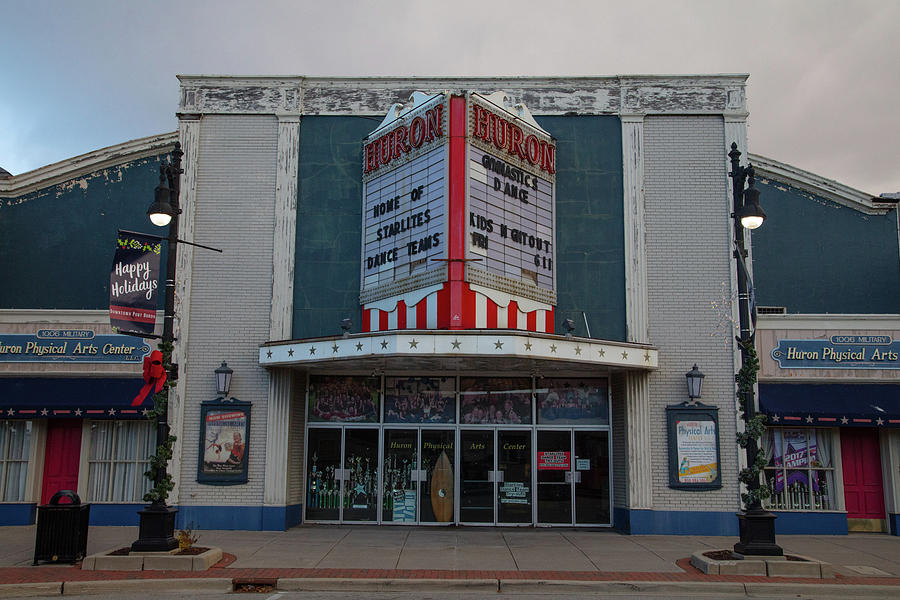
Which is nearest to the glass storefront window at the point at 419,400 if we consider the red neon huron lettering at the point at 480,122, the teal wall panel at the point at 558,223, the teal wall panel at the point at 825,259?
the teal wall panel at the point at 558,223

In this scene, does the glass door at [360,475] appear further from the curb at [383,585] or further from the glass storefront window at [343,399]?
the curb at [383,585]

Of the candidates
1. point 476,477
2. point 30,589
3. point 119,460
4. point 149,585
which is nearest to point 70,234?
point 119,460

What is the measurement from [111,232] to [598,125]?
39.4 ft

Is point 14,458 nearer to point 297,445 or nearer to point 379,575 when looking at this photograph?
point 297,445

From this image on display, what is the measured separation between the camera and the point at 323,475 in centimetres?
1692

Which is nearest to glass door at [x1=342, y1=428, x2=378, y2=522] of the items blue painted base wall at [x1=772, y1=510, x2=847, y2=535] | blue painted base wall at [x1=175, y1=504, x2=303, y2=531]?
blue painted base wall at [x1=175, y1=504, x2=303, y2=531]

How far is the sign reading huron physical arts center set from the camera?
48.0ft

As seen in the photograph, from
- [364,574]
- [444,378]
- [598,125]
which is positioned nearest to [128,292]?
[364,574]

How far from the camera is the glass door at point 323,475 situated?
16.8m

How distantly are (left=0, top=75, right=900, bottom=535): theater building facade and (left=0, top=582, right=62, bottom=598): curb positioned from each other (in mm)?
5060

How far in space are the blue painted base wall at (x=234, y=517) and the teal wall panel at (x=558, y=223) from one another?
392 centimetres

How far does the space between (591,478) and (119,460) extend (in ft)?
35.2

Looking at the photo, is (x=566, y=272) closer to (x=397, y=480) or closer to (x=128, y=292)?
(x=397, y=480)

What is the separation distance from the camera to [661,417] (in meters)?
16.0
